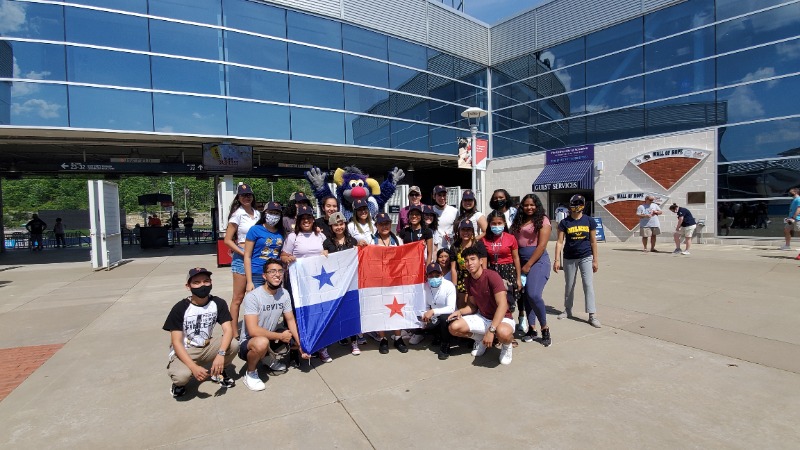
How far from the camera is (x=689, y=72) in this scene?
1491 centimetres

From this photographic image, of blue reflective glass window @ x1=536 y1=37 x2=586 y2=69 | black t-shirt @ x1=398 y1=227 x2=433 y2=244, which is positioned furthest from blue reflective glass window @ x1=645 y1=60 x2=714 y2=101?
black t-shirt @ x1=398 y1=227 x2=433 y2=244

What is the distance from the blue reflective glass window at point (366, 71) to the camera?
16438mm

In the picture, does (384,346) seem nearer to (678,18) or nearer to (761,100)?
(761,100)

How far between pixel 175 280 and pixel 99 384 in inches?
241

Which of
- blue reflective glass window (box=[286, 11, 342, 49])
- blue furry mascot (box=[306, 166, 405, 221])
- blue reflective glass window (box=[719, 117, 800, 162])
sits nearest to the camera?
blue furry mascot (box=[306, 166, 405, 221])

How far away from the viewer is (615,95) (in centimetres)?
1689

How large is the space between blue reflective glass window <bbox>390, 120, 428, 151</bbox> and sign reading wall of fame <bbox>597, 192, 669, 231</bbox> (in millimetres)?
8341

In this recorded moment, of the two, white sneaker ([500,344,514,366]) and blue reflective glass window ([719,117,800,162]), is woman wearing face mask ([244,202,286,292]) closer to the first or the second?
white sneaker ([500,344,514,366])

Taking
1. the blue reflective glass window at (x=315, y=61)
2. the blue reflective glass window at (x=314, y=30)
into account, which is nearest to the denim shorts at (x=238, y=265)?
the blue reflective glass window at (x=315, y=61)

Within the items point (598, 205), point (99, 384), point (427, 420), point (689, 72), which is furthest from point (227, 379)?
point (689, 72)

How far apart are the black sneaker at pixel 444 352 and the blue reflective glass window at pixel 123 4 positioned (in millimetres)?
14769

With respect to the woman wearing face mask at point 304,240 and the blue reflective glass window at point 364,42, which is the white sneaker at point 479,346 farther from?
the blue reflective glass window at point 364,42

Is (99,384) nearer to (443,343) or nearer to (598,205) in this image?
(443,343)

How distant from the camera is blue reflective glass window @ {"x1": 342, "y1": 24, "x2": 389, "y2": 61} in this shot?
16.5 m
